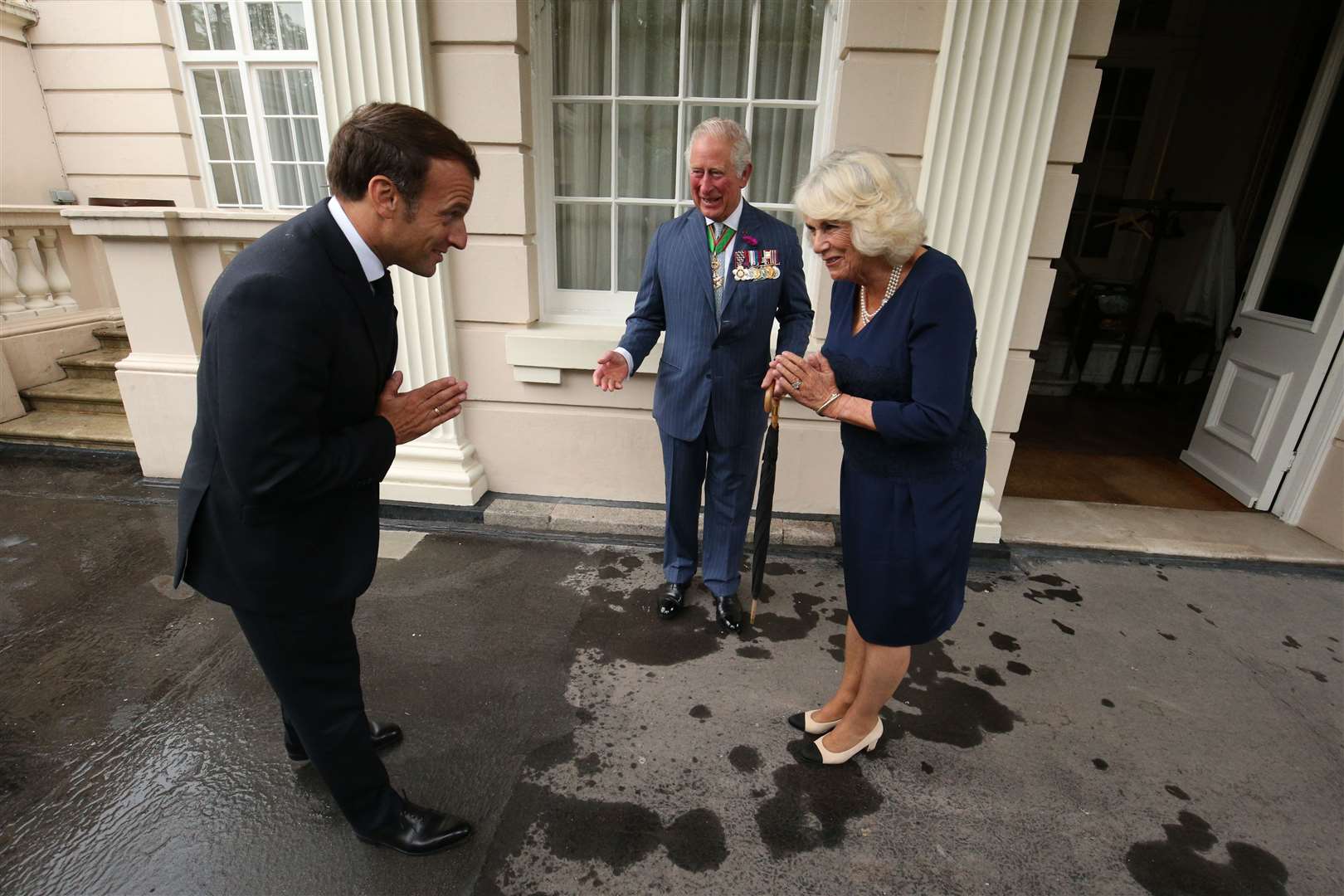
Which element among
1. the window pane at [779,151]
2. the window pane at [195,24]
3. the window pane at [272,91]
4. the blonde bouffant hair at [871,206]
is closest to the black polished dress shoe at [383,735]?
the blonde bouffant hair at [871,206]

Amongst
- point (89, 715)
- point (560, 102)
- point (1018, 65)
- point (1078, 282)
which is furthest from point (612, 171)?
point (1078, 282)

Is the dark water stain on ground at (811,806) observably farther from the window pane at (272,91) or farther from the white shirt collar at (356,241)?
the window pane at (272,91)

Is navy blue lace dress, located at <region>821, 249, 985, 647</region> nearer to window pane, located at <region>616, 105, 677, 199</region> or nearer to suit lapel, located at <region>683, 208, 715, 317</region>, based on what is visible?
suit lapel, located at <region>683, 208, 715, 317</region>

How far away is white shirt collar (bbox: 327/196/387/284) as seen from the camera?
54.6 inches

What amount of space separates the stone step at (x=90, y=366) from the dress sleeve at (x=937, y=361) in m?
6.16

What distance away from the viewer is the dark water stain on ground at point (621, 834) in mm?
1845

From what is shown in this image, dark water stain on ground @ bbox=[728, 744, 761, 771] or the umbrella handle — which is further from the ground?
the umbrella handle

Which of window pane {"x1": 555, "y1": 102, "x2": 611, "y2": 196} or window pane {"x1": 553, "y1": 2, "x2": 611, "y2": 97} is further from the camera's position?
window pane {"x1": 555, "y1": 102, "x2": 611, "y2": 196}

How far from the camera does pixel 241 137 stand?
6168mm

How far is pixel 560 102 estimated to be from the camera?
11.8 ft

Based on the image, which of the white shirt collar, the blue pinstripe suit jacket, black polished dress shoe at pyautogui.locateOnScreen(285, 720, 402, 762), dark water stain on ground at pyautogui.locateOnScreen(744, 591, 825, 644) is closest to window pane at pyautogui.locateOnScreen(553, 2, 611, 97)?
the blue pinstripe suit jacket

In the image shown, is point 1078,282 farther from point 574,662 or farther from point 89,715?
point 89,715

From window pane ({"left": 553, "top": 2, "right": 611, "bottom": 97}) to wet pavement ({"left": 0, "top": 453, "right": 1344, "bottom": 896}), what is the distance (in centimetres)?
270

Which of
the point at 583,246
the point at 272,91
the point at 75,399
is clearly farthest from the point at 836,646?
the point at 272,91
